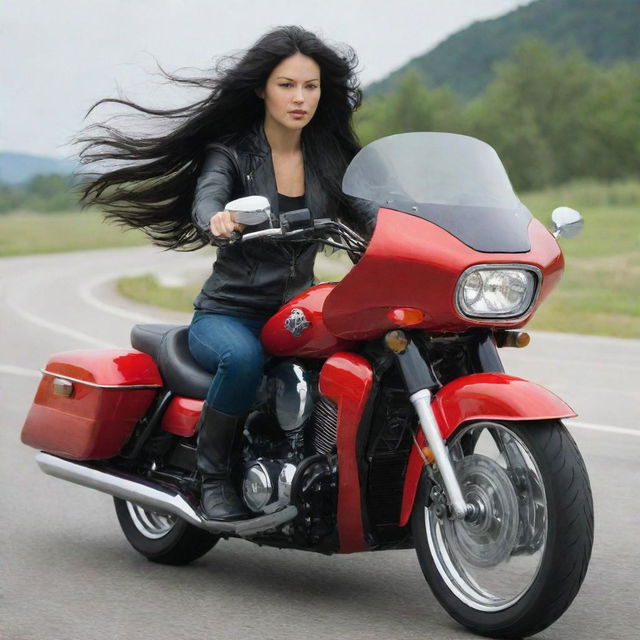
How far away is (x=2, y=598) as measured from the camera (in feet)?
16.8

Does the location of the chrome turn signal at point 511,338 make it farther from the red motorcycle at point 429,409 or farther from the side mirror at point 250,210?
the side mirror at point 250,210

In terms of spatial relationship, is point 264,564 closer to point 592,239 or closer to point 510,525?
point 510,525

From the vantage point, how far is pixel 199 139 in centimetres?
559

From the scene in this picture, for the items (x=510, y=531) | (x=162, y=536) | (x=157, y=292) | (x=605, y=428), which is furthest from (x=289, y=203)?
(x=157, y=292)

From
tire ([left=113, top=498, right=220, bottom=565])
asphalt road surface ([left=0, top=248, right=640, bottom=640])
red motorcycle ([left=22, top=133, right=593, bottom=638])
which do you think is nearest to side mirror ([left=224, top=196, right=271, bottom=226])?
red motorcycle ([left=22, top=133, right=593, bottom=638])

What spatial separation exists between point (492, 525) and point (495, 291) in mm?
765

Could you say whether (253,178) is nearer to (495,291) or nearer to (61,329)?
(495,291)

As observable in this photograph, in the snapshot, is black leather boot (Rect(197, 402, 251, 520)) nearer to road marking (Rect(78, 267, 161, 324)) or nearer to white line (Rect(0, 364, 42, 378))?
white line (Rect(0, 364, 42, 378))

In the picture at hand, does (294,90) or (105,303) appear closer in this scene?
(294,90)

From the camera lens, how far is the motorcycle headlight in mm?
4250

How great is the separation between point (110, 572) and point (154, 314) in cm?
1234

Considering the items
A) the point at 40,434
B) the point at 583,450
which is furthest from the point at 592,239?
the point at 40,434

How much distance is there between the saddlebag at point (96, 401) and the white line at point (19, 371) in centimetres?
638

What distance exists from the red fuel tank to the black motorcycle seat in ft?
1.42
